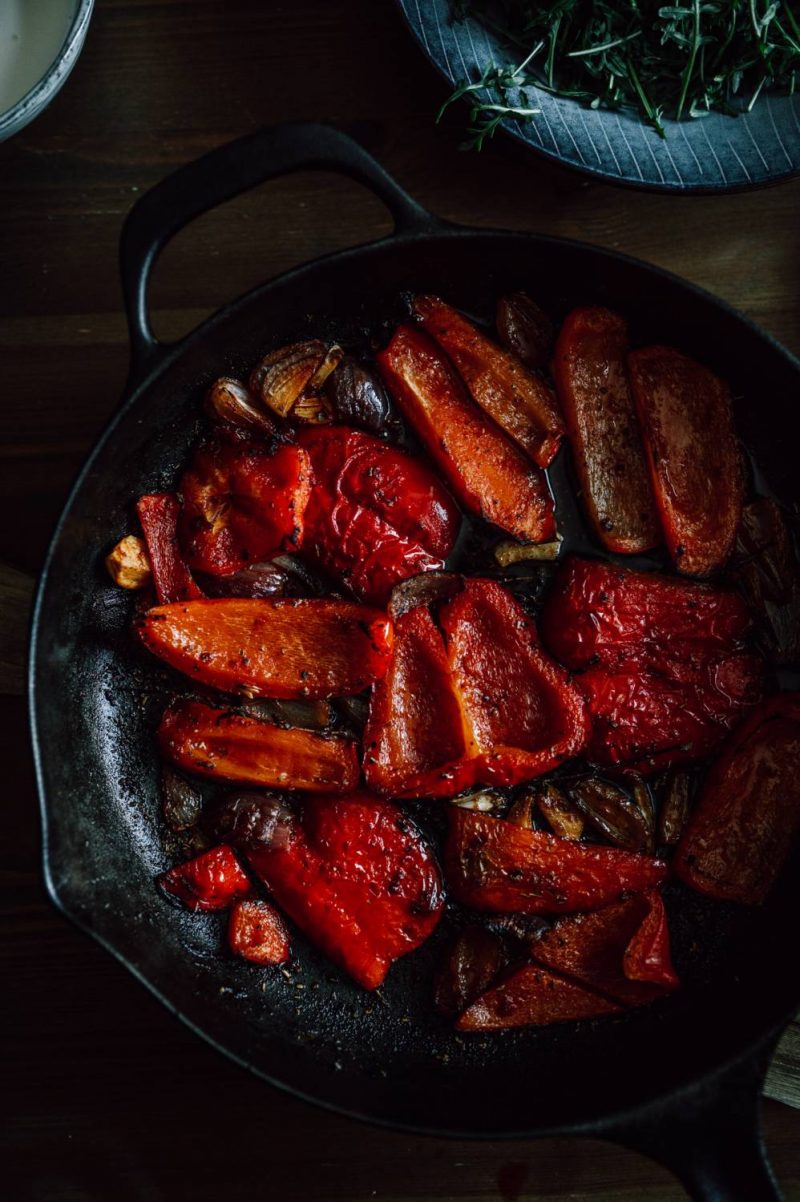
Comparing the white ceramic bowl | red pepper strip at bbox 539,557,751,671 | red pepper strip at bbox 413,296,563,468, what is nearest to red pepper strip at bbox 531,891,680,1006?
red pepper strip at bbox 539,557,751,671

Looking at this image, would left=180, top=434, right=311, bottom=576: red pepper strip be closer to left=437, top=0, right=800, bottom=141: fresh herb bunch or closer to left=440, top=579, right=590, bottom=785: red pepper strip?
left=440, top=579, right=590, bottom=785: red pepper strip

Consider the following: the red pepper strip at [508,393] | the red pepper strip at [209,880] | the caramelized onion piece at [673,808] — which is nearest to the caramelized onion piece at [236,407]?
the red pepper strip at [508,393]

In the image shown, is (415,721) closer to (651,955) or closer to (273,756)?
(273,756)

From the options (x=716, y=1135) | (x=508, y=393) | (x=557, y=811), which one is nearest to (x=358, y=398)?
(x=508, y=393)

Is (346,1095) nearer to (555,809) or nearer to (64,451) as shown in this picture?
(555,809)

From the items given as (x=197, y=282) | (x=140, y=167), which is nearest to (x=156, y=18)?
(x=140, y=167)

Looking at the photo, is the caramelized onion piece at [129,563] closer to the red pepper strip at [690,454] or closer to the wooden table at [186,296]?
the wooden table at [186,296]
